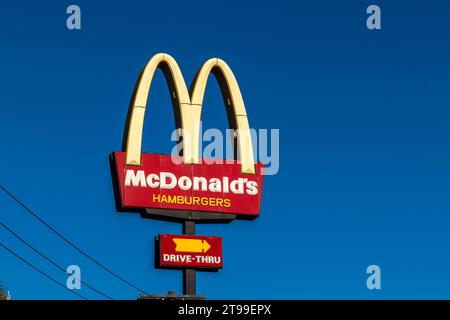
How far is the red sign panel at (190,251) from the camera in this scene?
113ft

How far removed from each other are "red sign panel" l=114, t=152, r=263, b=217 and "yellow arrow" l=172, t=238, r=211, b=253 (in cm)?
123

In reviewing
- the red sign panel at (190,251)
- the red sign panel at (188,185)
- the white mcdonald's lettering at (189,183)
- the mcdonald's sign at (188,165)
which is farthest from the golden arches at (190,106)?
the red sign panel at (190,251)

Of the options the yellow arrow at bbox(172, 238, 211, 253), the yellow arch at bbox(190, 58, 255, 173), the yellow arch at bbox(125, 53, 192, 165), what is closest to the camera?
the yellow arch at bbox(125, 53, 192, 165)

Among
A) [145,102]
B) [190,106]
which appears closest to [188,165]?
[190,106]

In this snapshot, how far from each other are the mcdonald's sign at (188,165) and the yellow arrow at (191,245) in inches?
48.8

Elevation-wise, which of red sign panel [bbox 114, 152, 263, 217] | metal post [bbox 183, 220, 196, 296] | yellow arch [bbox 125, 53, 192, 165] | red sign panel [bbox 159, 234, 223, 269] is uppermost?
yellow arch [bbox 125, 53, 192, 165]

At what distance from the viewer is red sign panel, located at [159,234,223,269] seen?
34562 mm

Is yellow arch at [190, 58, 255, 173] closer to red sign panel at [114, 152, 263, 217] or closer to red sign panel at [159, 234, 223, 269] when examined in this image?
red sign panel at [114, 152, 263, 217]

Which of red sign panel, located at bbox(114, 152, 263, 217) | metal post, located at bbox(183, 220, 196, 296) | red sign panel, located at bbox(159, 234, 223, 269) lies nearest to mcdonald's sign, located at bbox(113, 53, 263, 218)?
red sign panel, located at bbox(114, 152, 263, 217)
